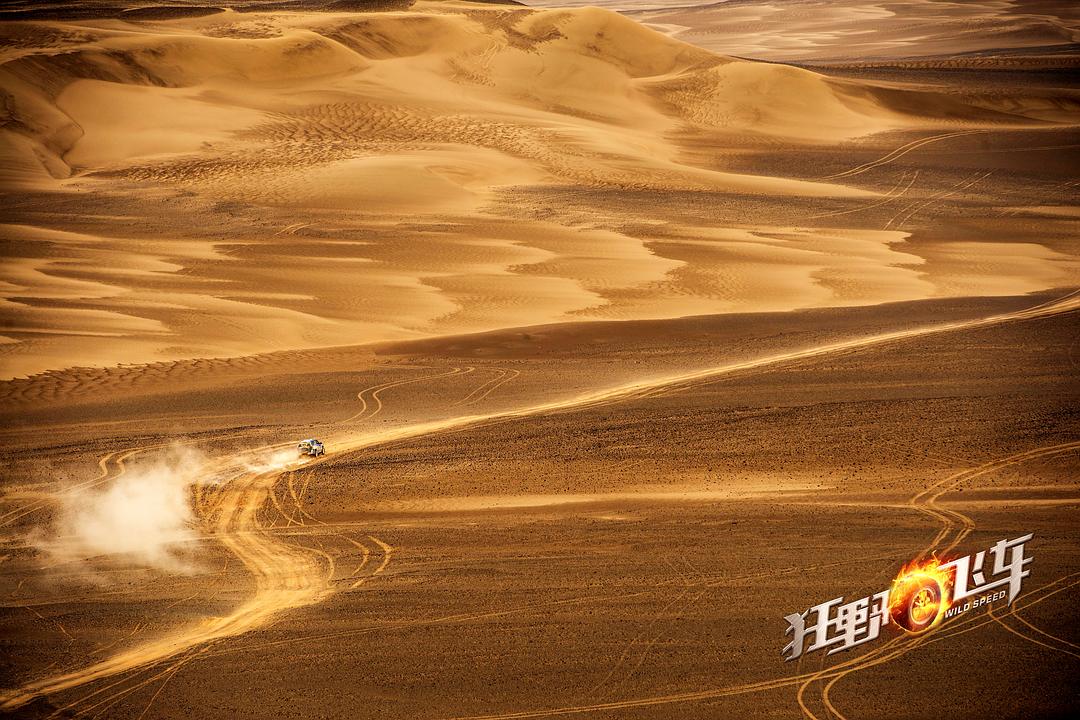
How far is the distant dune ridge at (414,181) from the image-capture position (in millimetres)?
23531

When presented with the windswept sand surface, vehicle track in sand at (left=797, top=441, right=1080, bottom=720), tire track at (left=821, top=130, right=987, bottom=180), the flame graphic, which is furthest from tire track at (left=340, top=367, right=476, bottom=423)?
the windswept sand surface

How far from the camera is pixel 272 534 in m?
12.7

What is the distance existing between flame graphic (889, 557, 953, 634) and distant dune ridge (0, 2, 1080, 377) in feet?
42.4

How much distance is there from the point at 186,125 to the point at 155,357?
22.5 metres

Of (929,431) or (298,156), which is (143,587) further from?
(298,156)

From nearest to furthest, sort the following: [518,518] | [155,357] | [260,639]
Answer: [260,639], [518,518], [155,357]

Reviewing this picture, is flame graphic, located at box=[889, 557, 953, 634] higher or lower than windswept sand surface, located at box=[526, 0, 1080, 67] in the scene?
lower

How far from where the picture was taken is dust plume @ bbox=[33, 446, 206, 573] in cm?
1224

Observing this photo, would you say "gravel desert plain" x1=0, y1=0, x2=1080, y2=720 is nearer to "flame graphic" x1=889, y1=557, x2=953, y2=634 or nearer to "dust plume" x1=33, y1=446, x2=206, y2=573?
"dust plume" x1=33, y1=446, x2=206, y2=573

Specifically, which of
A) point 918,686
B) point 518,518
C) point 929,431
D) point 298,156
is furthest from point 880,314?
point 298,156

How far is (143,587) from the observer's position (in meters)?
11.4

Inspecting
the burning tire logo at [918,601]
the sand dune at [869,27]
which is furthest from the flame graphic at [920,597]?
the sand dune at [869,27]

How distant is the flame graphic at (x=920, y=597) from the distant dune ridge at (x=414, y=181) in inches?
509

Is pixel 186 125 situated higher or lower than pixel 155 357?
higher
